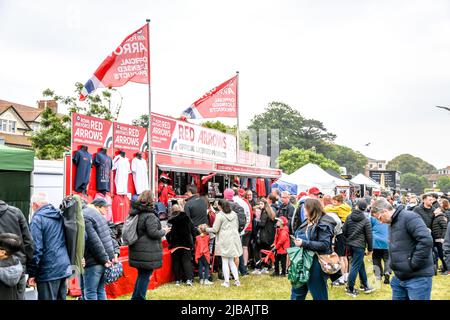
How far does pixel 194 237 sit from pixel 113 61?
160 inches

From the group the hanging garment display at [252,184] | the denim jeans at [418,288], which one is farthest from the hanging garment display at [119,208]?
the hanging garment display at [252,184]

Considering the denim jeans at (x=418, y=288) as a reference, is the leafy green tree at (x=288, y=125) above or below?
above

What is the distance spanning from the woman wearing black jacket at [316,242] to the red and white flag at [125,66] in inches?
242

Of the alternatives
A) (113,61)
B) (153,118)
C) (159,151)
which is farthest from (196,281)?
(113,61)

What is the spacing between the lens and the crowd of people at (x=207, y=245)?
17.2 feet

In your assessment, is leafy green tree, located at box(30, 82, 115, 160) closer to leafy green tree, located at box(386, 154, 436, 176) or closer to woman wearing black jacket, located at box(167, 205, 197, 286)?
woman wearing black jacket, located at box(167, 205, 197, 286)

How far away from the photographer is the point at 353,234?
347 inches

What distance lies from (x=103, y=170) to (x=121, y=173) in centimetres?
60

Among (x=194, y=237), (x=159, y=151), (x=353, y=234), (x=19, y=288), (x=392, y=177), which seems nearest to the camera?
(x=19, y=288)

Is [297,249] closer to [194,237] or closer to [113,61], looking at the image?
[194,237]

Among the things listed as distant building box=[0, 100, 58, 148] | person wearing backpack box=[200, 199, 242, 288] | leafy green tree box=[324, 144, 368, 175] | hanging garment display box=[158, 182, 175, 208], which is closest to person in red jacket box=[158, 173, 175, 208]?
hanging garment display box=[158, 182, 175, 208]

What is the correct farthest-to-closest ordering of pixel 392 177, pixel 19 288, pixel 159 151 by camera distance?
pixel 392 177, pixel 159 151, pixel 19 288

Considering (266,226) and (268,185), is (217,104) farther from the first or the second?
(266,226)

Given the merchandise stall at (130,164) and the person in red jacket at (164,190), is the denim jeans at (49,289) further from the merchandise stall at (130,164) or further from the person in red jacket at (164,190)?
the person in red jacket at (164,190)
